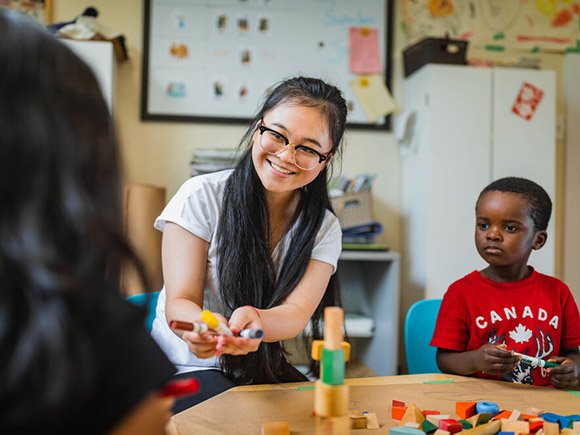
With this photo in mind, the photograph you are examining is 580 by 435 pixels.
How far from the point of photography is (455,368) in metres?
1.31

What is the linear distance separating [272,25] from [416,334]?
1685mm

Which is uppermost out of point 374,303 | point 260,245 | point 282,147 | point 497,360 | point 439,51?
point 439,51

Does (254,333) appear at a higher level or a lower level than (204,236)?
lower

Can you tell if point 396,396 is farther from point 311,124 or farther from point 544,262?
point 544,262

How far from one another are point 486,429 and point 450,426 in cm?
5

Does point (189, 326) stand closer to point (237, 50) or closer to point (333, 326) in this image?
point (333, 326)

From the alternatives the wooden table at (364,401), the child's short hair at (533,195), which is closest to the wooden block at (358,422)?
the wooden table at (364,401)

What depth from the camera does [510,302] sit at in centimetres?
144

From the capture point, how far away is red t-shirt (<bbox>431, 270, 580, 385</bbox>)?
139cm

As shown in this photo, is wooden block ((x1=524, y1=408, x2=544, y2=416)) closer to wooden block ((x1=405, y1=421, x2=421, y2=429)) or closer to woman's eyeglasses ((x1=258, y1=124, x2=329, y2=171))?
wooden block ((x1=405, y1=421, x2=421, y2=429))

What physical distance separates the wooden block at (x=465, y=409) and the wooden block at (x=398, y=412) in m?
0.09

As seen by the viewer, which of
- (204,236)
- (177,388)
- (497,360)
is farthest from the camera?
(204,236)

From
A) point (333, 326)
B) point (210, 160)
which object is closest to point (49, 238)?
point (333, 326)

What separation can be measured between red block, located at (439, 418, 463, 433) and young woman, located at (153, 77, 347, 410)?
0.41 meters
